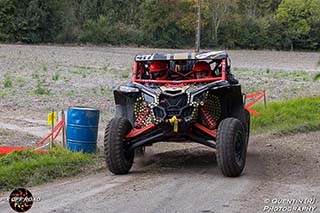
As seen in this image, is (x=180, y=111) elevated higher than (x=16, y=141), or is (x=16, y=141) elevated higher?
(x=180, y=111)

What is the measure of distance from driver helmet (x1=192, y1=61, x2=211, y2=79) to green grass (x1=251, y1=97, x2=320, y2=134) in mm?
5114

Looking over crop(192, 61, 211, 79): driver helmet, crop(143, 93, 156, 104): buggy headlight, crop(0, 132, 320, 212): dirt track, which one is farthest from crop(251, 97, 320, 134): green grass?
crop(143, 93, 156, 104): buggy headlight

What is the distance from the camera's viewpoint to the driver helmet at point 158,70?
12641 millimetres

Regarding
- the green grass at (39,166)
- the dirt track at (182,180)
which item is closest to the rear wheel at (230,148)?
the dirt track at (182,180)

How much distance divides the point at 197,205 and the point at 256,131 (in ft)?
28.6

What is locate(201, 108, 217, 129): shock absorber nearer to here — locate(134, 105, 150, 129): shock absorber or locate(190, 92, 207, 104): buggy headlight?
locate(190, 92, 207, 104): buggy headlight

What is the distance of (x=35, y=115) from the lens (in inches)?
731

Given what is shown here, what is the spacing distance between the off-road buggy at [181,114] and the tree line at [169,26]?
6162cm

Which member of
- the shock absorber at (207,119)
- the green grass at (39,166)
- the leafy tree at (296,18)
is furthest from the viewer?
the leafy tree at (296,18)

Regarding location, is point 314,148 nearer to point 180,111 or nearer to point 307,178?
point 307,178

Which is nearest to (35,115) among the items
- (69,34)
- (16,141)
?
(16,141)

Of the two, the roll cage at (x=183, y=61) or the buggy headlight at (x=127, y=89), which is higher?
the roll cage at (x=183, y=61)

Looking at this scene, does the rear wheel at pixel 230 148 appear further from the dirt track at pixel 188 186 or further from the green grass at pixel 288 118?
the green grass at pixel 288 118

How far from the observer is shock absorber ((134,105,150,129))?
1185cm
